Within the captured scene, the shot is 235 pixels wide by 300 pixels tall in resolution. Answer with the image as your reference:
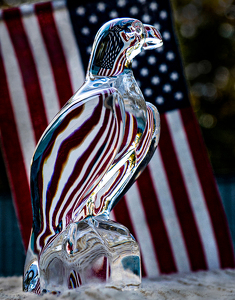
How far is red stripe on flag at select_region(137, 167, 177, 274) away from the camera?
217cm

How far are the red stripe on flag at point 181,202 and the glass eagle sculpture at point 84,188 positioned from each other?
1.28 metres

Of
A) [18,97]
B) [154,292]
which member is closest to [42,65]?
[18,97]

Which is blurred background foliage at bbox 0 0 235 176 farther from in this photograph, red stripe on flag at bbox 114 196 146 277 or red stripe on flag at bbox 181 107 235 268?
red stripe on flag at bbox 114 196 146 277

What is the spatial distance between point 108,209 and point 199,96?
27.3 ft

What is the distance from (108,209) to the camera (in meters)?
0.99

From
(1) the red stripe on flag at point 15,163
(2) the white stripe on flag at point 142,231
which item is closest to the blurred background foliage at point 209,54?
(2) the white stripe on flag at point 142,231

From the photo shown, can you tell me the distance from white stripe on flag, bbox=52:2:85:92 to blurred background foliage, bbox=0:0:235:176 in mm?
6538

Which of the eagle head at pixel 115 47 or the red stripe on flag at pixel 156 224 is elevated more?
the eagle head at pixel 115 47

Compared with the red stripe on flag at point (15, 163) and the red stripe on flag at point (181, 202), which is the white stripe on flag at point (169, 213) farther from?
the red stripe on flag at point (15, 163)

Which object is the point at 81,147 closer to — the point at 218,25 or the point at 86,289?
the point at 86,289

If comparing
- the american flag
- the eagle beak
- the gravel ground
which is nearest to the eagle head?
the eagle beak

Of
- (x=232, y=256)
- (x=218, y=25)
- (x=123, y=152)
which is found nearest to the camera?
(x=123, y=152)

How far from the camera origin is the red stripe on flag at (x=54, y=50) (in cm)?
219

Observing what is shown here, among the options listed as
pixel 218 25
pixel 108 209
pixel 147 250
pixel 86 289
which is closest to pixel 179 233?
pixel 147 250
